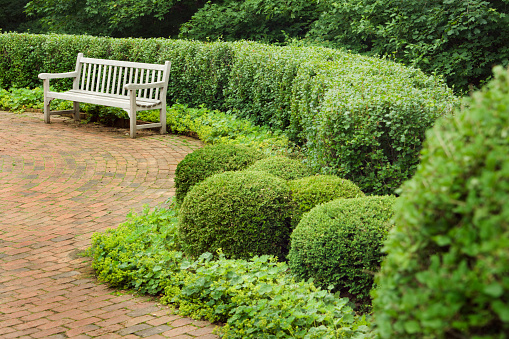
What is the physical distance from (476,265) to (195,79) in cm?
939

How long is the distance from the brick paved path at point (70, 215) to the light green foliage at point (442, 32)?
540 cm

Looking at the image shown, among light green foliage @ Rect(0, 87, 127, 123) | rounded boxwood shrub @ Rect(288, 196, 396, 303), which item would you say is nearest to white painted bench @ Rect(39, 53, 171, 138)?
light green foliage @ Rect(0, 87, 127, 123)

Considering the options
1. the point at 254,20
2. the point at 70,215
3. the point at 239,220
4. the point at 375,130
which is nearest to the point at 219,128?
the point at 70,215

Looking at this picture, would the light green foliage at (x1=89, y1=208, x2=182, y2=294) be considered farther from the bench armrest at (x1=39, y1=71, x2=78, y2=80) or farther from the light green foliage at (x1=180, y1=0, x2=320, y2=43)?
the light green foliage at (x1=180, y1=0, x2=320, y2=43)

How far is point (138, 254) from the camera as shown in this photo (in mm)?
4391

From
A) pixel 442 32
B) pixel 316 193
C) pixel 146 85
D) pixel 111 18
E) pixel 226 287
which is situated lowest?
pixel 226 287

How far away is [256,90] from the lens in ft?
28.7

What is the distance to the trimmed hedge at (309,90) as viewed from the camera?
15.4 ft

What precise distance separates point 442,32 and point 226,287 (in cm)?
920

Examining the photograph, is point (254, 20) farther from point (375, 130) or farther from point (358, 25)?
point (375, 130)

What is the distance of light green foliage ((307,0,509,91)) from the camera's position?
1055cm

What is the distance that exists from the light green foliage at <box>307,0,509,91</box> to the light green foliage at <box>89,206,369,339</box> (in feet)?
24.7

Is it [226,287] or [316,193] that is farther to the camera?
[316,193]

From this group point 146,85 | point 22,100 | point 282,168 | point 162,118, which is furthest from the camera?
point 22,100
